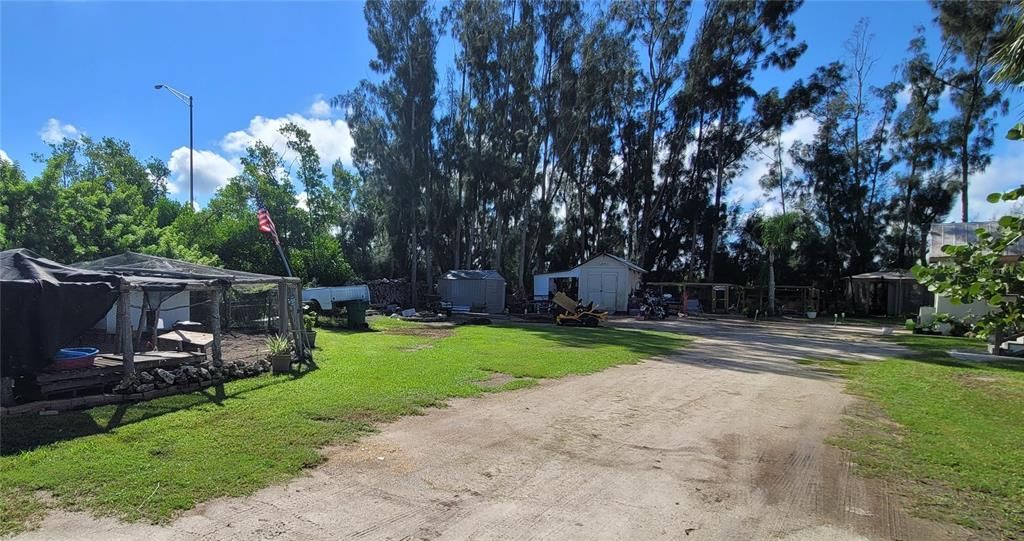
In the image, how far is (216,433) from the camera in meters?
5.40

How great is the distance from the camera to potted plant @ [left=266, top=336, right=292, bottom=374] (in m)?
9.05

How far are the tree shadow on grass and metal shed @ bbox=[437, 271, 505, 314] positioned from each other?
21.3 meters

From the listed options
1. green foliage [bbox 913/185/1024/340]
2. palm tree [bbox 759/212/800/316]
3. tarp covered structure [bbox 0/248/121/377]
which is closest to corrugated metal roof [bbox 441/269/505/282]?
palm tree [bbox 759/212/800/316]

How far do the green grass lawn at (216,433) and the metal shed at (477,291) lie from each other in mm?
17479

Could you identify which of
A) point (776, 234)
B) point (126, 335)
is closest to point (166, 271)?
point (126, 335)

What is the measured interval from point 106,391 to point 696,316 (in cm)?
2646

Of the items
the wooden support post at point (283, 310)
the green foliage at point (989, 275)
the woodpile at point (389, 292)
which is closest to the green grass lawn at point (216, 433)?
the wooden support post at point (283, 310)

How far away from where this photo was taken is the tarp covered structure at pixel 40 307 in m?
5.79

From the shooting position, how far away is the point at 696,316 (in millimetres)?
28469

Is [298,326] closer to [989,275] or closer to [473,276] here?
[989,275]

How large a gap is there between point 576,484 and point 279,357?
6557mm

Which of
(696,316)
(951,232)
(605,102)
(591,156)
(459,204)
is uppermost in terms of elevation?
(605,102)

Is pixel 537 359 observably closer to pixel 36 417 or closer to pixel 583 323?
pixel 36 417

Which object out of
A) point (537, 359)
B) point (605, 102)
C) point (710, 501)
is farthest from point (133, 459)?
point (605, 102)
